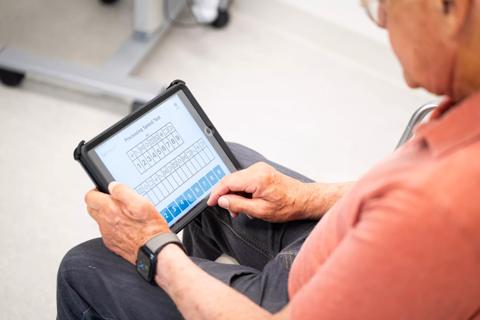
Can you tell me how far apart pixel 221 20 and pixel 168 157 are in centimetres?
139

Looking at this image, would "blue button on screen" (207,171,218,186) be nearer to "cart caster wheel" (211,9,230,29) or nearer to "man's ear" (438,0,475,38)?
"man's ear" (438,0,475,38)

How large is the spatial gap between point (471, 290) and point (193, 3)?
6.34 feet

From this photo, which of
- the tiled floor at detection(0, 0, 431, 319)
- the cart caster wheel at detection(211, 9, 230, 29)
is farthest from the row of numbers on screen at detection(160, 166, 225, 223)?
the cart caster wheel at detection(211, 9, 230, 29)

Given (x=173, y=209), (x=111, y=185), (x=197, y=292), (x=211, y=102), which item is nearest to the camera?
(x=197, y=292)

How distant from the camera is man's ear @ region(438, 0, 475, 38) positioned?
1.84 feet

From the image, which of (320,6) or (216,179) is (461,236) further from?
(320,6)

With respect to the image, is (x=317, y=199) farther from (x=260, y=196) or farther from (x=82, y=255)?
(x=82, y=255)

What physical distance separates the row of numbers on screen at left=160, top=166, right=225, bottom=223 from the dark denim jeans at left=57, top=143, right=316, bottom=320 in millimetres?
45

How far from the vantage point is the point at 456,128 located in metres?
0.61

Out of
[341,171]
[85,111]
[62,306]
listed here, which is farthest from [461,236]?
[85,111]

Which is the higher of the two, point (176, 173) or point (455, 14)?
point (455, 14)

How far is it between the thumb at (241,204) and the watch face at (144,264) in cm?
18

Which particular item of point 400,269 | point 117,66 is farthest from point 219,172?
point 117,66

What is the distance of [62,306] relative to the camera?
3.36 feet
